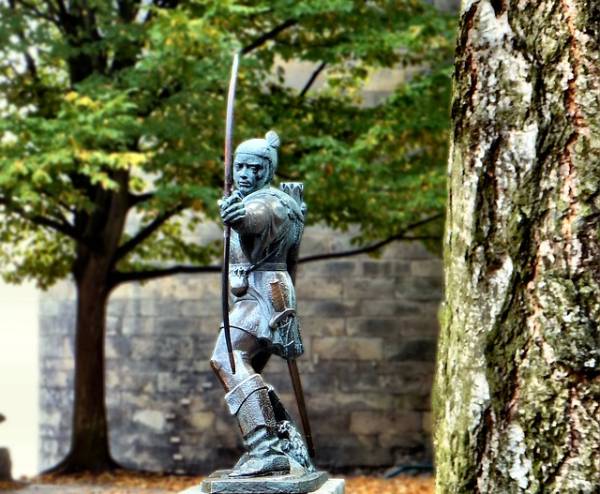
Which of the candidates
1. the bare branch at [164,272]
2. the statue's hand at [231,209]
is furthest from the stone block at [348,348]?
the statue's hand at [231,209]

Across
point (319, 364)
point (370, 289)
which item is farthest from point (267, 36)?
point (319, 364)

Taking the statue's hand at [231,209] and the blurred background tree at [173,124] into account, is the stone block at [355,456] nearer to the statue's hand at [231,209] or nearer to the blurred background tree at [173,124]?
the blurred background tree at [173,124]

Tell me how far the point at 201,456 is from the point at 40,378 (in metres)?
2.57

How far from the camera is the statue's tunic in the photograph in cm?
774

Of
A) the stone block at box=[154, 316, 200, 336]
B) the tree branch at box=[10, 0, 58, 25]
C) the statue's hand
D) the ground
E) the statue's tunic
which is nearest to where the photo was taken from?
the statue's hand

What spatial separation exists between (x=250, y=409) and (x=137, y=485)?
808cm

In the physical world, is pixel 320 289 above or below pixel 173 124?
below

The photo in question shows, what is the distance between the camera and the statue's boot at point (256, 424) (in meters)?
7.50

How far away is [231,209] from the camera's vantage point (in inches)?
282

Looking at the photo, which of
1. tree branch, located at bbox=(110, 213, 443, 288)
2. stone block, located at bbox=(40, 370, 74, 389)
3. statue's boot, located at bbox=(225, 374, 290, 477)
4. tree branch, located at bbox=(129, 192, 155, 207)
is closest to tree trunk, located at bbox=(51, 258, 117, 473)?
tree branch, located at bbox=(110, 213, 443, 288)

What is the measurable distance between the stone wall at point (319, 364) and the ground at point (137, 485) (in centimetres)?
125

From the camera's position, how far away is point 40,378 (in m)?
19.6

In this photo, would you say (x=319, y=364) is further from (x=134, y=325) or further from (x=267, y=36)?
(x=267, y=36)

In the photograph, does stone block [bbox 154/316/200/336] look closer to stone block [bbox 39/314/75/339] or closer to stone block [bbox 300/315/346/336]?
stone block [bbox 39/314/75/339]
